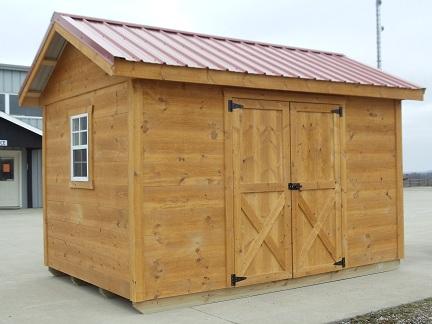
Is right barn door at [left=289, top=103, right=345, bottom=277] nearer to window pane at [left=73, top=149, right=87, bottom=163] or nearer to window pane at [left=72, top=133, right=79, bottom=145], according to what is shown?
window pane at [left=73, top=149, right=87, bottom=163]

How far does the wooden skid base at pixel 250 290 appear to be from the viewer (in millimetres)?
6750

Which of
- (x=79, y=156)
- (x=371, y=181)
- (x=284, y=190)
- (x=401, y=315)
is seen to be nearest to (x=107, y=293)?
(x=79, y=156)

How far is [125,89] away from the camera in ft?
22.4

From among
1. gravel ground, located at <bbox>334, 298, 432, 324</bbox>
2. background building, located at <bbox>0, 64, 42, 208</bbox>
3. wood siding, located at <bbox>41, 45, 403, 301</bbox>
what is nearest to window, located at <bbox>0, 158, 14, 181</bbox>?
background building, located at <bbox>0, 64, 42, 208</bbox>

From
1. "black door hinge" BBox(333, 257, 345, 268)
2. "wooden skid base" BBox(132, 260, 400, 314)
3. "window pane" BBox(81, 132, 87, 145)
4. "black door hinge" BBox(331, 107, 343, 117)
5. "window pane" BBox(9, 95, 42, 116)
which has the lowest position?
"wooden skid base" BBox(132, 260, 400, 314)

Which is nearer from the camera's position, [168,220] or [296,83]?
[168,220]

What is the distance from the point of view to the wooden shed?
6.72 m

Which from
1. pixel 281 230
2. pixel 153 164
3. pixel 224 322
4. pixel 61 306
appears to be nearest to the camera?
pixel 224 322

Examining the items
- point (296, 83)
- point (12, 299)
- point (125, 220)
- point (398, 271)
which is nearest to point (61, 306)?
point (12, 299)

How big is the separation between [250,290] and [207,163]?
168cm

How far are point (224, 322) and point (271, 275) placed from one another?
1509mm

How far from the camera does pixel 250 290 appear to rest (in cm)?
749

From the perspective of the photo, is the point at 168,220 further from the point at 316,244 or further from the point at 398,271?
the point at 398,271

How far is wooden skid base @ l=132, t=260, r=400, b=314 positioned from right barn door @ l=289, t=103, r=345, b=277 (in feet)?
0.47
